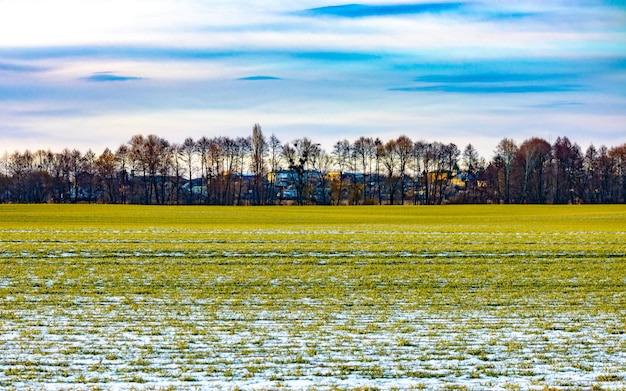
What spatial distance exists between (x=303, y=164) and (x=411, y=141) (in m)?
16.9

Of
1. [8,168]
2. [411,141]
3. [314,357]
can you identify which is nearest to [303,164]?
[411,141]

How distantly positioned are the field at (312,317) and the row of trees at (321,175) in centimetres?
7127

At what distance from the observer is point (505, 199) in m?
100

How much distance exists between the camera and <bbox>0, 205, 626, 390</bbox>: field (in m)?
8.93

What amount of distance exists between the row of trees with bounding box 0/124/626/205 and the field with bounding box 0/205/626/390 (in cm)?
7127

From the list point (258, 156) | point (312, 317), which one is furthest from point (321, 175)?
point (312, 317)

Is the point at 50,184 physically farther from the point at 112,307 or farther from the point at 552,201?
the point at 112,307

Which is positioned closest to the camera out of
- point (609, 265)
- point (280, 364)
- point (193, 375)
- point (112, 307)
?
point (193, 375)

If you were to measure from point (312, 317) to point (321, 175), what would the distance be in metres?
88.2

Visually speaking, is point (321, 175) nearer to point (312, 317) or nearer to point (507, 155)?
point (507, 155)

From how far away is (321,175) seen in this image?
102m

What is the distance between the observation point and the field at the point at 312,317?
893cm

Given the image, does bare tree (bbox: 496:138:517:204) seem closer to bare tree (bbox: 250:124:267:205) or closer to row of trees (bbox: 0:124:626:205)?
row of trees (bbox: 0:124:626:205)

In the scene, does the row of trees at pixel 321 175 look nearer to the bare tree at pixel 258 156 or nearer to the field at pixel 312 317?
the bare tree at pixel 258 156
